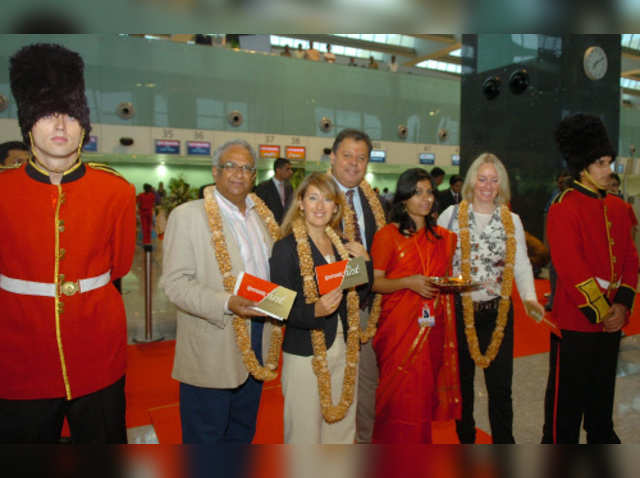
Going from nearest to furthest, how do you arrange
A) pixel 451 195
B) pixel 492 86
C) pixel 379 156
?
pixel 492 86 → pixel 451 195 → pixel 379 156

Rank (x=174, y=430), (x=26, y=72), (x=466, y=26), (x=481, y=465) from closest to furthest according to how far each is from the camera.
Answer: (x=481, y=465) → (x=466, y=26) → (x=26, y=72) → (x=174, y=430)

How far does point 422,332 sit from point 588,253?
0.99 m

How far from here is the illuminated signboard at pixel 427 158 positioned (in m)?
15.5

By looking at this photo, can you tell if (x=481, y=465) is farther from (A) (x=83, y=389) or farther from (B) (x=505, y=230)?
(B) (x=505, y=230)

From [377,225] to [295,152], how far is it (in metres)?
10.6

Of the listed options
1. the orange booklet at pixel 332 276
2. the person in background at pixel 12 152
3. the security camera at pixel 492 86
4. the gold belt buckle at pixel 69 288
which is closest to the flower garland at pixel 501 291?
the orange booklet at pixel 332 276

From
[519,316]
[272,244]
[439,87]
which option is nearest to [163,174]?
[439,87]

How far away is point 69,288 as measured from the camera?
1498 millimetres

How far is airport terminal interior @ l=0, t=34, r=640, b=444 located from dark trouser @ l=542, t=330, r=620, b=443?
18.8 inches

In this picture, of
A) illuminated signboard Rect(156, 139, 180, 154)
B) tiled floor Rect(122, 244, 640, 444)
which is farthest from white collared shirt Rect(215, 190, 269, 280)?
illuminated signboard Rect(156, 139, 180, 154)

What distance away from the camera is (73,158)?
4.99 feet

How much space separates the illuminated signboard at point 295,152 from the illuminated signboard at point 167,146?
9.78ft

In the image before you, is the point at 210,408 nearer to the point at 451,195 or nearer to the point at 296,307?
the point at 296,307

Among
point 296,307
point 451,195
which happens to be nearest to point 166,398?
point 296,307
